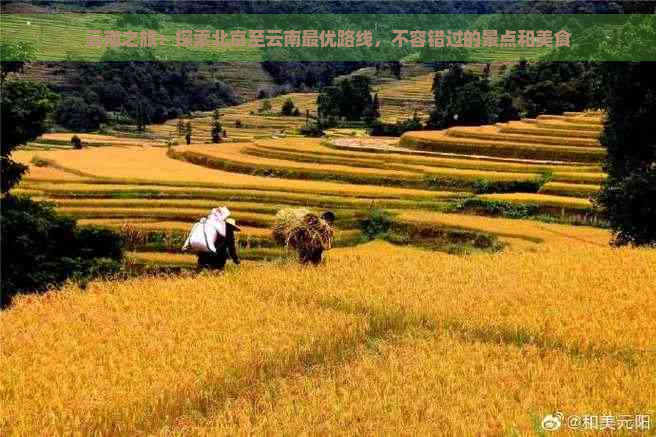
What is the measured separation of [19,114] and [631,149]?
1824 centimetres

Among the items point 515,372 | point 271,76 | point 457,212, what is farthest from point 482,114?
point 271,76

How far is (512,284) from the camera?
1035 cm

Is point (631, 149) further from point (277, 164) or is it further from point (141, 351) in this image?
point (277, 164)

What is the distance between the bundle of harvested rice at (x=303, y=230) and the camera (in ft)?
39.2

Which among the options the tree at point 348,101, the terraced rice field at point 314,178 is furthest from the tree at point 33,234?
the tree at point 348,101

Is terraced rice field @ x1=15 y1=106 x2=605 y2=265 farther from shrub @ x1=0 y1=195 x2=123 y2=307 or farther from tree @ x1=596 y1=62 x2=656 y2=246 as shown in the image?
tree @ x1=596 y1=62 x2=656 y2=246

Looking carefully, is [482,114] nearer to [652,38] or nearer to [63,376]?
[652,38]

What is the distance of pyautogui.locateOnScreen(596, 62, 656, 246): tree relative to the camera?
19.0m

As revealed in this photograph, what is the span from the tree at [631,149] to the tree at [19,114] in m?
16.9

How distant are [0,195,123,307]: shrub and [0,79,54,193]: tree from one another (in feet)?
3.31

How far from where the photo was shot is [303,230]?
11984 millimetres

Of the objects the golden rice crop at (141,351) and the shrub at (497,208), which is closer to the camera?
the golden rice crop at (141,351)

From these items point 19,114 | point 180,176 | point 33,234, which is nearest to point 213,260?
point 33,234

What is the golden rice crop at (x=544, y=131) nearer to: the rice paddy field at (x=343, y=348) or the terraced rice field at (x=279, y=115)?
the rice paddy field at (x=343, y=348)
